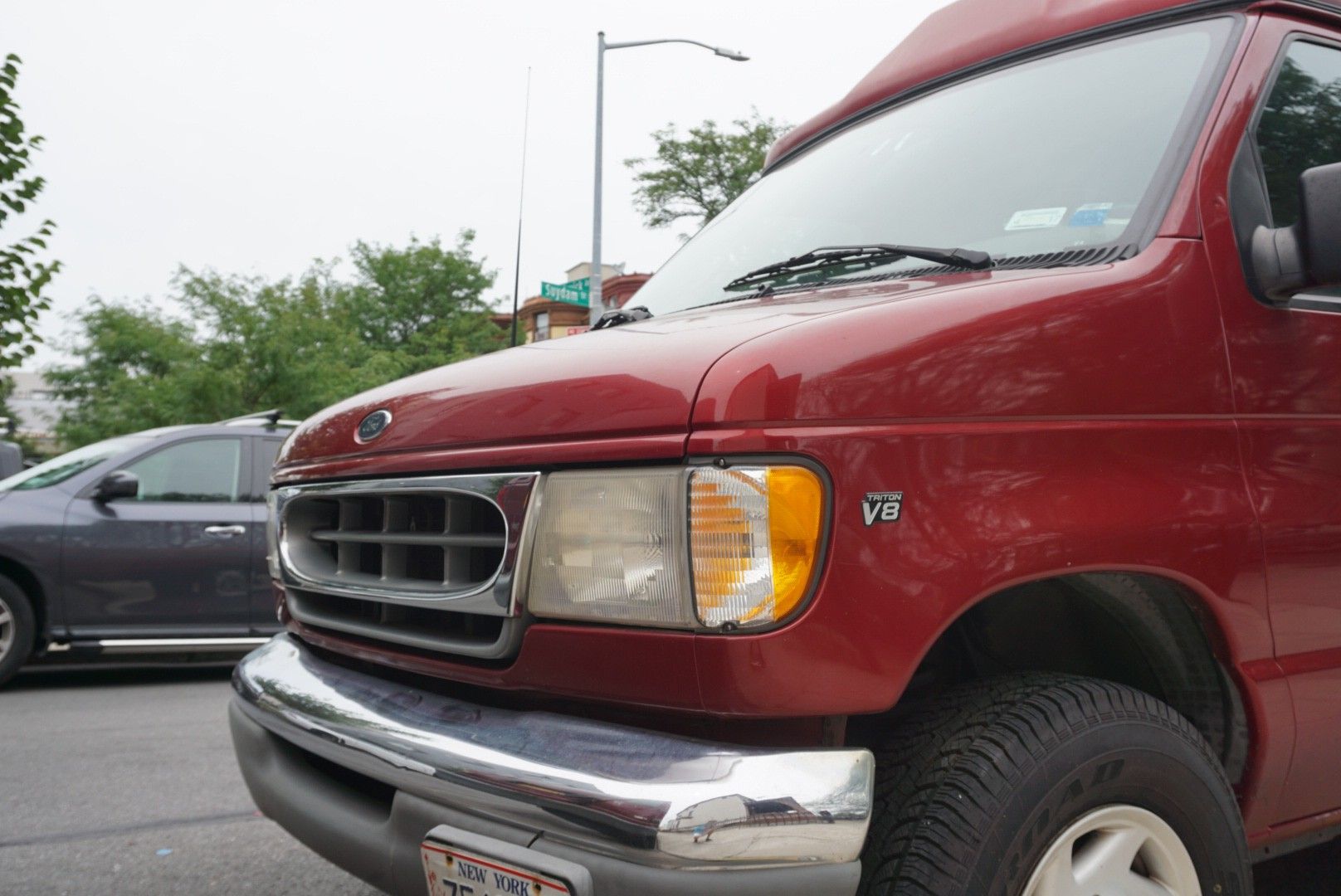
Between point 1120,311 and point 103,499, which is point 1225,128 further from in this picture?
point 103,499

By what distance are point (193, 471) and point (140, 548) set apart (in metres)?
0.62

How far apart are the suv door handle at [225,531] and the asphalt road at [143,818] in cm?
124

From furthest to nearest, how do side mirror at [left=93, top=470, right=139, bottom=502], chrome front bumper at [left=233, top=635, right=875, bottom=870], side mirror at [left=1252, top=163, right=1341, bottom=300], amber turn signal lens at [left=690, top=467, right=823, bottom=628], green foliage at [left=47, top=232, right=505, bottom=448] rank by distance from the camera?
1. green foliage at [left=47, top=232, right=505, bottom=448]
2. side mirror at [left=93, top=470, right=139, bottom=502]
3. side mirror at [left=1252, top=163, right=1341, bottom=300]
4. amber turn signal lens at [left=690, top=467, right=823, bottom=628]
5. chrome front bumper at [left=233, top=635, right=875, bottom=870]

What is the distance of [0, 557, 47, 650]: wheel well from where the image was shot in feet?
23.6

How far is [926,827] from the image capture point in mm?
1790

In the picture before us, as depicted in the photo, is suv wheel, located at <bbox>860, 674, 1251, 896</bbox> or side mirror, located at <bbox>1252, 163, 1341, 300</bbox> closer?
suv wheel, located at <bbox>860, 674, 1251, 896</bbox>

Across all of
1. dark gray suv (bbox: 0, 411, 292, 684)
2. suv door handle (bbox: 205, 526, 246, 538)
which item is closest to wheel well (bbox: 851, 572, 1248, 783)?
dark gray suv (bbox: 0, 411, 292, 684)

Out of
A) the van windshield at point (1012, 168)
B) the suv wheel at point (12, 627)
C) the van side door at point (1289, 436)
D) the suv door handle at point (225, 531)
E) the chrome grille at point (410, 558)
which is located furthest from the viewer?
the suv door handle at point (225, 531)

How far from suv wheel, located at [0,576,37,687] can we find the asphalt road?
36 cm

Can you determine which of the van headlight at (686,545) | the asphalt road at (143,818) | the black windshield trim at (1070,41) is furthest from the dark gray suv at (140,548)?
the van headlight at (686,545)

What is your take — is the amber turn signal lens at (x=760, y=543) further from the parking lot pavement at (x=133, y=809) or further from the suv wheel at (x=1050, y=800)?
the parking lot pavement at (x=133, y=809)

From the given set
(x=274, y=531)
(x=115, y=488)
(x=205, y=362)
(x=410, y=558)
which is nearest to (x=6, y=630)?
(x=115, y=488)

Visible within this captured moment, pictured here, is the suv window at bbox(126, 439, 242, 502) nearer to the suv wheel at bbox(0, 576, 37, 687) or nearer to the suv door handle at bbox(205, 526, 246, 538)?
the suv door handle at bbox(205, 526, 246, 538)

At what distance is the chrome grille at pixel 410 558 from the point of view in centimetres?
202
